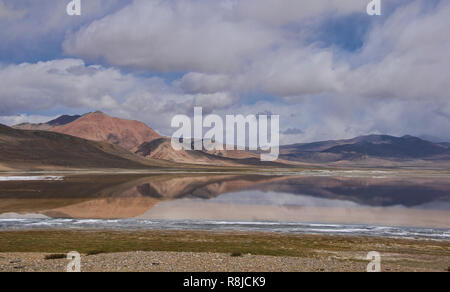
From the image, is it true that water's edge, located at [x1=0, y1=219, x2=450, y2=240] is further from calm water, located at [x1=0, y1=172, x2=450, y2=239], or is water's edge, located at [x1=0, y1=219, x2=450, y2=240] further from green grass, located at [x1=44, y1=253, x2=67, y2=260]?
green grass, located at [x1=44, y1=253, x2=67, y2=260]

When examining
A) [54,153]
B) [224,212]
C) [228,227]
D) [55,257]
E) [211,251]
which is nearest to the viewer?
[55,257]

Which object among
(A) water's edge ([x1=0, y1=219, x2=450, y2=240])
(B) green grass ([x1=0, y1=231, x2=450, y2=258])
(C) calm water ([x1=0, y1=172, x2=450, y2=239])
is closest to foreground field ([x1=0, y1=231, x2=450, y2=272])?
(B) green grass ([x1=0, y1=231, x2=450, y2=258])

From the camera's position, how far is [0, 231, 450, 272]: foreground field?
1357 centimetres

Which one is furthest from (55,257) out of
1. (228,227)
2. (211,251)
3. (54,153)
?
(54,153)

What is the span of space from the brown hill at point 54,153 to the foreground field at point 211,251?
98.2m

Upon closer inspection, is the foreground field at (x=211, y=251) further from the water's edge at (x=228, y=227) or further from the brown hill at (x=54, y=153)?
the brown hill at (x=54, y=153)

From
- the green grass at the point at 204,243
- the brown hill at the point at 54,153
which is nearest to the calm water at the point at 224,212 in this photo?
the green grass at the point at 204,243

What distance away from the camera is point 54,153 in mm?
135000

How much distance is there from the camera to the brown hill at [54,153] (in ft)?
389

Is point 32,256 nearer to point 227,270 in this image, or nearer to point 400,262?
point 227,270

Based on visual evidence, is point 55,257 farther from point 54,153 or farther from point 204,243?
point 54,153

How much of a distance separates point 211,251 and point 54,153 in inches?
5137
